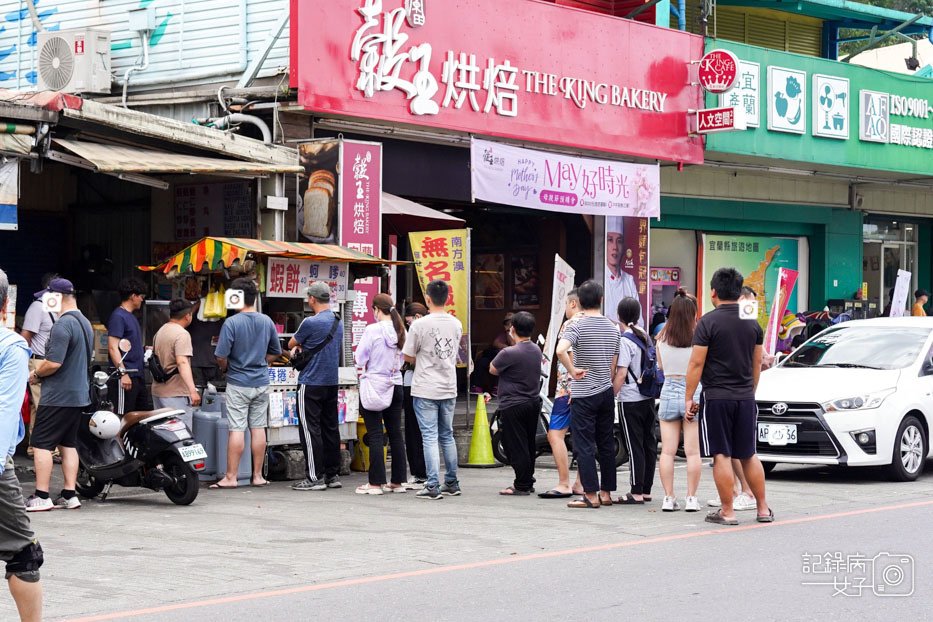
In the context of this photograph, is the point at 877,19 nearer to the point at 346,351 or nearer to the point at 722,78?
the point at 722,78

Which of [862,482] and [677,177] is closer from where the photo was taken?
[862,482]

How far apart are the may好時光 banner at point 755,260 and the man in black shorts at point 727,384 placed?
12.1m

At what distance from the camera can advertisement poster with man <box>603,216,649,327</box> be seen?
19.3 metres

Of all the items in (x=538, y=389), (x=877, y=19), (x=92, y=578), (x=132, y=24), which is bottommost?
(x=92, y=578)

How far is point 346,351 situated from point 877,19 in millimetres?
14475

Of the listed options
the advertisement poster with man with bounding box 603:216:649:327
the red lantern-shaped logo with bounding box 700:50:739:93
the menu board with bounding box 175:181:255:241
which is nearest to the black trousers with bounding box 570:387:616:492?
the menu board with bounding box 175:181:255:241

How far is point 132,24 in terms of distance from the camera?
16156 millimetres

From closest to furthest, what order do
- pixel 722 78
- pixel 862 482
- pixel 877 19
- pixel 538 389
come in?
pixel 538 389, pixel 862 482, pixel 722 78, pixel 877 19

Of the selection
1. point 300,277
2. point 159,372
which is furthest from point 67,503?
point 300,277

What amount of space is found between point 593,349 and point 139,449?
395cm

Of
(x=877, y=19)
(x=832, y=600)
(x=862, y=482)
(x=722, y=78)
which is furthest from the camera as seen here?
(x=877, y=19)

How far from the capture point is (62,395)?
10.8m

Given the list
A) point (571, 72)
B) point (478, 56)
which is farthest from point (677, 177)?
point (478, 56)

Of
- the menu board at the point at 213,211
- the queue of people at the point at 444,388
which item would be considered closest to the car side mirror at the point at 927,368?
the queue of people at the point at 444,388
